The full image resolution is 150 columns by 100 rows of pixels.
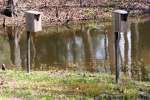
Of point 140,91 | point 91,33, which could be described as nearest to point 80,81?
point 140,91

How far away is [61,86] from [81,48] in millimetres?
10800

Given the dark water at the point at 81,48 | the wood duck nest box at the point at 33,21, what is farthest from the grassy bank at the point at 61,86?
the dark water at the point at 81,48

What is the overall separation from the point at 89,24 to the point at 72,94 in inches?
728

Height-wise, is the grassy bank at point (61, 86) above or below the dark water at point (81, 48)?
above

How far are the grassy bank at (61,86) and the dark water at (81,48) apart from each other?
2.49 metres

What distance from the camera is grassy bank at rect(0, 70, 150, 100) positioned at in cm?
1111

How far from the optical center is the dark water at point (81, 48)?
18.9m

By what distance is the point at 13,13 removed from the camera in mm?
30062

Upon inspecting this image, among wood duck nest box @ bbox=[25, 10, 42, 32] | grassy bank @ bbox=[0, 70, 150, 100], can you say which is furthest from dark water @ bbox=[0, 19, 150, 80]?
wood duck nest box @ bbox=[25, 10, 42, 32]

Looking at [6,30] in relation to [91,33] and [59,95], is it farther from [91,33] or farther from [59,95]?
[59,95]

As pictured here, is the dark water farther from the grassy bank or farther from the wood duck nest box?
the wood duck nest box

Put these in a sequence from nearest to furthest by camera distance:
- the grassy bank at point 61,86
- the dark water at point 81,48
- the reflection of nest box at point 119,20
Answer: the grassy bank at point 61,86 < the reflection of nest box at point 119,20 < the dark water at point 81,48

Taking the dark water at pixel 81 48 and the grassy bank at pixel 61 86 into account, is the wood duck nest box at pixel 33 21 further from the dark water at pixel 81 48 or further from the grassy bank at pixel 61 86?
the dark water at pixel 81 48

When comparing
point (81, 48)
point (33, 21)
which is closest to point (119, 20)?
point (33, 21)
